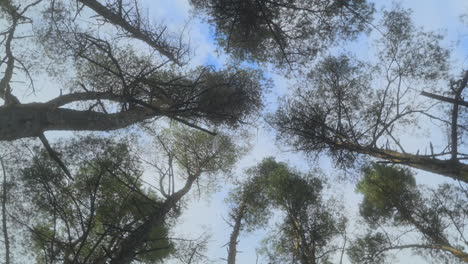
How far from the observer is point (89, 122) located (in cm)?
591

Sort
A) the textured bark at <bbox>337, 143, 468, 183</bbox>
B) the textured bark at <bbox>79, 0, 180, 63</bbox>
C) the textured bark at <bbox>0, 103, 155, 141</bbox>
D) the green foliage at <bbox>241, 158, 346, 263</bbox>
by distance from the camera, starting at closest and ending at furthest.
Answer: the textured bark at <bbox>0, 103, 155, 141</bbox>, the textured bark at <bbox>337, 143, 468, 183</bbox>, the textured bark at <bbox>79, 0, 180, 63</bbox>, the green foliage at <bbox>241, 158, 346, 263</bbox>

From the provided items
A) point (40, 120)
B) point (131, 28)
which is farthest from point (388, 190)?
point (40, 120)

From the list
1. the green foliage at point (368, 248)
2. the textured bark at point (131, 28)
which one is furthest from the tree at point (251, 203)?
the textured bark at point (131, 28)

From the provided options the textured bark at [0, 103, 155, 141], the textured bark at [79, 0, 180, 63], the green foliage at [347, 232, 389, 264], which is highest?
the textured bark at [79, 0, 180, 63]

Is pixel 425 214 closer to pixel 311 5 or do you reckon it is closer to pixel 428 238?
pixel 428 238

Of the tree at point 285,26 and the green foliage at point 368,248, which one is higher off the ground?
the tree at point 285,26

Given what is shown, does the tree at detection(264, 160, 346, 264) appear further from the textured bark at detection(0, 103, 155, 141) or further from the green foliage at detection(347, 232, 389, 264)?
the textured bark at detection(0, 103, 155, 141)

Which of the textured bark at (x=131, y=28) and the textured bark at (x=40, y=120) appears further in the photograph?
the textured bark at (x=131, y=28)

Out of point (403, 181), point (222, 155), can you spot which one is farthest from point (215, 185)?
point (403, 181)

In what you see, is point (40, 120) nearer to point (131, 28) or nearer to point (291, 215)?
point (131, 28)

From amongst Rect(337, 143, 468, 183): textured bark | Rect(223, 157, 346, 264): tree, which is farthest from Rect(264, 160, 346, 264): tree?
Rect(337, 143, 468, 183): textured bark

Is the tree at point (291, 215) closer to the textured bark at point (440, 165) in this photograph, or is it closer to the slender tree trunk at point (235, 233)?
the slender tree trunk at point (235, 233)

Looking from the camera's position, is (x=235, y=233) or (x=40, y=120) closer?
(x=40, y=120)

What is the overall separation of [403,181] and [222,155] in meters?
7.14
